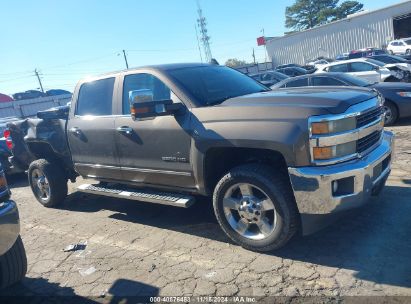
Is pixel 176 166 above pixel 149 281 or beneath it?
above

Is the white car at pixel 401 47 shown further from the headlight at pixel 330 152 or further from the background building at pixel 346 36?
the headlight at pixel 330 152

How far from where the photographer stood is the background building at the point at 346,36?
128 ft

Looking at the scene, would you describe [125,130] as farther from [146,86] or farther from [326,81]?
[326,81]

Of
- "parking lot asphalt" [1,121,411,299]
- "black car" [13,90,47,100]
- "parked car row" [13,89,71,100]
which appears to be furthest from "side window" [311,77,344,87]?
"black car" [13,90,47,100]

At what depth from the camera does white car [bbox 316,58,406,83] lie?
486 inches

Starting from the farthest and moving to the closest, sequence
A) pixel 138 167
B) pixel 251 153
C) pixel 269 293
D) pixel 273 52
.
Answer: pixel 273 52 → pixel 138 167 → pixel 251 153 → pixel 269 293

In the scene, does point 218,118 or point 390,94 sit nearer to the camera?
point 218,118

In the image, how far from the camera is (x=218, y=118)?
3.73m

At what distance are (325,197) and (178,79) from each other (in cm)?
210

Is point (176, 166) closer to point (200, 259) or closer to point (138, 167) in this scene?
point (138, 167)

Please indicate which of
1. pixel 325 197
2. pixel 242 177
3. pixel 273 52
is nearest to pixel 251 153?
pixel 242 177

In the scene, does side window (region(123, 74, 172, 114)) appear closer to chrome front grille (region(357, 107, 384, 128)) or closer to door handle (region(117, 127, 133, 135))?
door handle (region(117, 127, 133, 135))

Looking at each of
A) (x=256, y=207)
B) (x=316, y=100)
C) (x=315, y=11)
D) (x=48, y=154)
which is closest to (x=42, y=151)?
(x=48, y=154)

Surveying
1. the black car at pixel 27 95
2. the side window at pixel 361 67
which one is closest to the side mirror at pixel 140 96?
the side window at pixel 361 67
